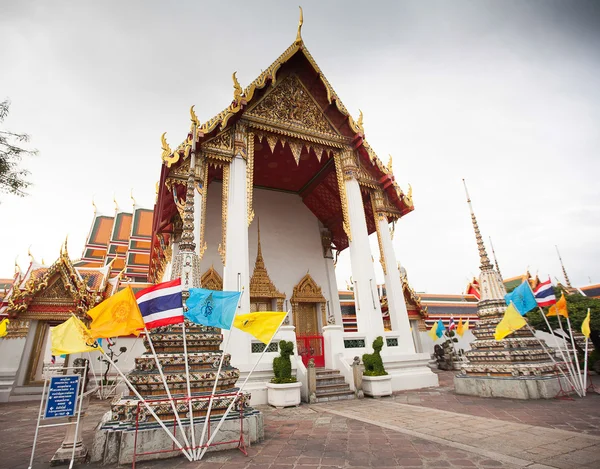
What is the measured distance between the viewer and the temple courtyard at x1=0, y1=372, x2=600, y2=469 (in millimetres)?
2646

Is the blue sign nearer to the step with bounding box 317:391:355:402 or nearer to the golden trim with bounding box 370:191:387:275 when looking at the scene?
the step with bounding box 317:391:355:402

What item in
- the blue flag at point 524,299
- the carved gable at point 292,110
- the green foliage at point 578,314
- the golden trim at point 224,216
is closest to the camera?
the blue flag at point 524,299

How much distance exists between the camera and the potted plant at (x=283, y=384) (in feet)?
19.0

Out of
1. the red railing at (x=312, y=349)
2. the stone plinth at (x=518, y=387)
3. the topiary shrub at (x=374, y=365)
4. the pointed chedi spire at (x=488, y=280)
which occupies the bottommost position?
the stone plinth at (x=518, y=387)

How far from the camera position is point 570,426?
3.51m

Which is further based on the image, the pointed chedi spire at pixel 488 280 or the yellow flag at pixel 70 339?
the pointed chedi spire at pixel 488 280

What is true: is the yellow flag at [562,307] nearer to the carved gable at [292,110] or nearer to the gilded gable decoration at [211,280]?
the carved gable at [292,110]

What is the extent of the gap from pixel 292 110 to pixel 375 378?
287 inches

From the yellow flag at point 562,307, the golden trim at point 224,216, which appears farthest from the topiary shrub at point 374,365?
the golden trim at point 224,216

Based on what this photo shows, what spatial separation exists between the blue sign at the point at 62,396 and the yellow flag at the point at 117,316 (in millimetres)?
565

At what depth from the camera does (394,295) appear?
8969mm

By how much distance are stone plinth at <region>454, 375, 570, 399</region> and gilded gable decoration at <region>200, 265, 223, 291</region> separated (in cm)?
656

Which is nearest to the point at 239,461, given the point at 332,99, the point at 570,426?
the point at 570,426

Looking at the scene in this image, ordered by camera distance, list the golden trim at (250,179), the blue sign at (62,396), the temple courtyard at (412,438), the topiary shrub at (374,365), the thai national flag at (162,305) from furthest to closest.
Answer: the golden trim at (250,179)
the topiary shrub at (374,365)
the thai national flag at (162,305)
the blue sign at (62,396)
the temple courtyard at (412,438)
